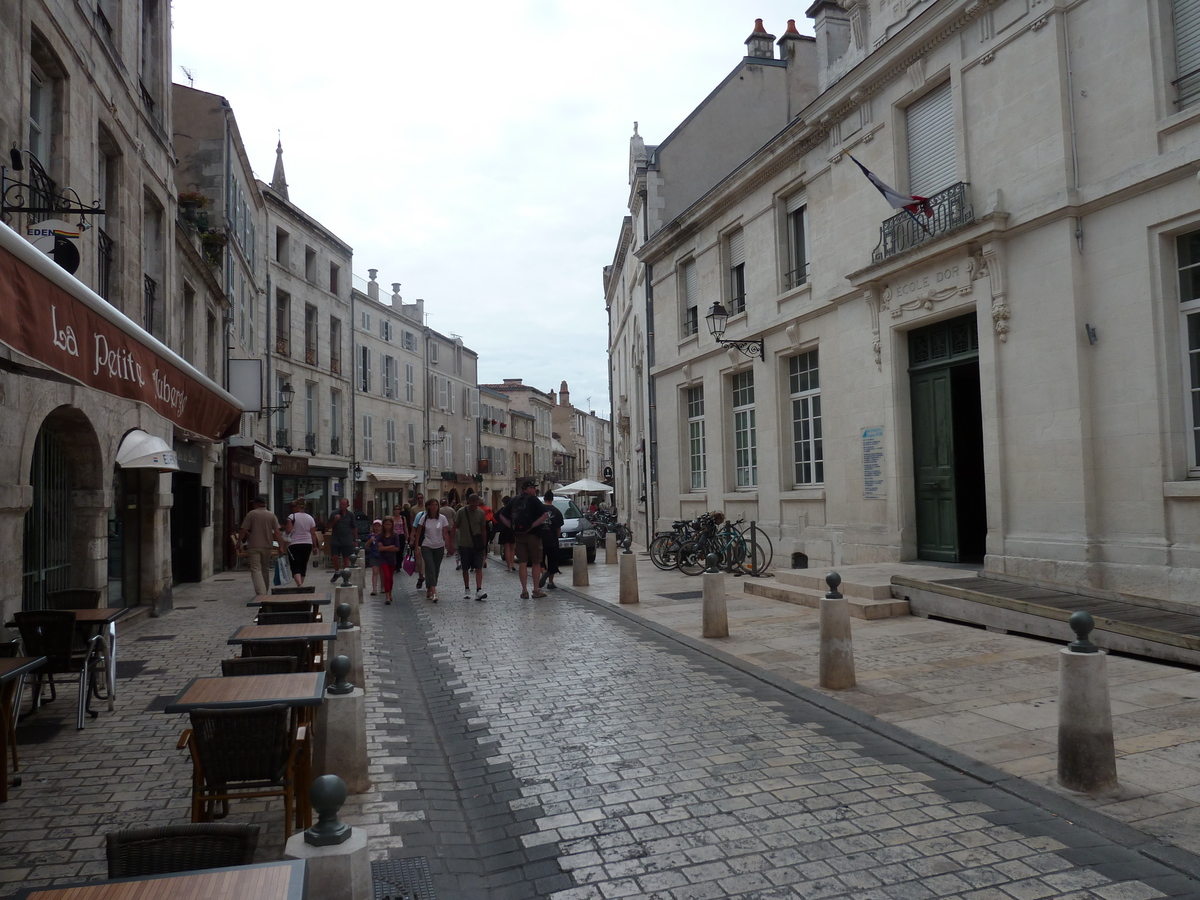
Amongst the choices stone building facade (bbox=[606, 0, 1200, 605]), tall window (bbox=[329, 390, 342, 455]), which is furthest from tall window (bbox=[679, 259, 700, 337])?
tall window (bbox=[329, 390, 342, 455])

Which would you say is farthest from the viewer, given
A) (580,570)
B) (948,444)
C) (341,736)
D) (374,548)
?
(580,570)

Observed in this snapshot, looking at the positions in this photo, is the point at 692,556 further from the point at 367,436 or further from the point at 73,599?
the point at 367,436

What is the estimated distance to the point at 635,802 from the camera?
4.16 meters

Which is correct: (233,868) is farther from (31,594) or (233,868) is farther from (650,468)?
(650,468)

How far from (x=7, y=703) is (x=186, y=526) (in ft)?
38.8

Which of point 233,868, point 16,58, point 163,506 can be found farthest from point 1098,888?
point 163,506

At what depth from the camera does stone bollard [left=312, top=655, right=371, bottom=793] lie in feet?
13.7

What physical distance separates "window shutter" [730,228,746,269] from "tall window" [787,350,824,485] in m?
2.72

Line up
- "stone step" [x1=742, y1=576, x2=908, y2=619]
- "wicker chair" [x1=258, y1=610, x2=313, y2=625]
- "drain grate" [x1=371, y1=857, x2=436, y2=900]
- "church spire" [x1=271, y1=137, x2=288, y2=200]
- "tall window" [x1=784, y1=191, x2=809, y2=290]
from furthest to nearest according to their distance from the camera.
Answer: "church spire" [x1=271, y1=137, x2=288, y2=200], "tall window" [x1=784, y1=191, x2=809, y2=290], "stone step" [x1=742, y1=576, x2=908, y2=619], "wicker chair" [x1=258, y1=610, x2=313, y2=625], "drain grate" [x1=371, y1=857, x2=436, y2=900]

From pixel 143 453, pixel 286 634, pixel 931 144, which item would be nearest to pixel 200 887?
pixel 286 634

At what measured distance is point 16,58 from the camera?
7281mm

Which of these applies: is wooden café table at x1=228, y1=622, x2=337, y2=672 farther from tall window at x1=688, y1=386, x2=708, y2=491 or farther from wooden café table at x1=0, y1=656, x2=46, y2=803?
tall window at x1=688, y1=386, x2=708, y2=491

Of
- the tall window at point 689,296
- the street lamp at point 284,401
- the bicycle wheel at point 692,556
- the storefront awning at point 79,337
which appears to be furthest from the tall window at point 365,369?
the storefront awning at point 79,337

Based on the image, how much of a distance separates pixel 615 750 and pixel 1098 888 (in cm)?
256
